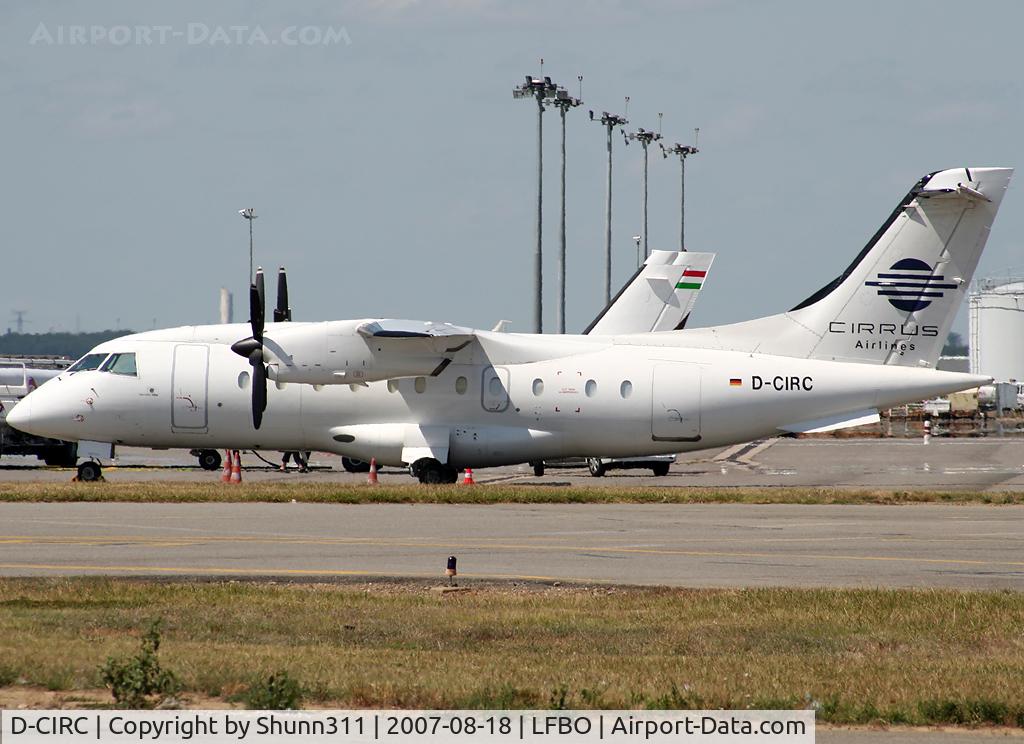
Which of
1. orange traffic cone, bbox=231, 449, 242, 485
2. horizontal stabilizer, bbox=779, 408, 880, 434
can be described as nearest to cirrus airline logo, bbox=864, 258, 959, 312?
horizontal stabilizer, bbox=779, 408, 880, 434

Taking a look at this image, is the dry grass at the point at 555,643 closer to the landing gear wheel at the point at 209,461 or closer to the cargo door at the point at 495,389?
the cargo door at the point at 495,389

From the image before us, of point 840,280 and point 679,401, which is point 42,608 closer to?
point 679,401

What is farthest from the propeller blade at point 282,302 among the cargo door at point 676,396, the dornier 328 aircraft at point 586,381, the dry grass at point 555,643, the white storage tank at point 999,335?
the white storage tank at point 999,335

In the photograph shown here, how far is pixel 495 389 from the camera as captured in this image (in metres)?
35.0

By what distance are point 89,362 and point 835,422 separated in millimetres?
19957

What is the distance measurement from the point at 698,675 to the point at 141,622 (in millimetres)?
5913

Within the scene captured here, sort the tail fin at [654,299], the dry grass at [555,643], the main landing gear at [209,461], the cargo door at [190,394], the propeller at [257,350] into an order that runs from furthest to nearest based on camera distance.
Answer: the main landing gear at [209,461]
the tail fin at [654,299]
the cargo door at [190,394]
the propeller at [257,350]
the dry grass at [555,643]

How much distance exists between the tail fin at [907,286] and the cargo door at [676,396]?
67.6 inches

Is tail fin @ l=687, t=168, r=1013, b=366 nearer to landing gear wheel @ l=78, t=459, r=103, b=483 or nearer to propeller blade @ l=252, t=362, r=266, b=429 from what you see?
propeller blade @ l=252, t=362, r=266, b=429

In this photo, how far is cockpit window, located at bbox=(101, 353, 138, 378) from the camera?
35.5 m

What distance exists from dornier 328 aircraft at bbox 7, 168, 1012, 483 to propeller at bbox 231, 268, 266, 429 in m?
0.17

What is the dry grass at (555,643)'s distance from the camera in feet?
33.9

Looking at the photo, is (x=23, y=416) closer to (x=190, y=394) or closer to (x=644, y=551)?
(x=190, y=394)

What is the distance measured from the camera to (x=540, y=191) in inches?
2143
